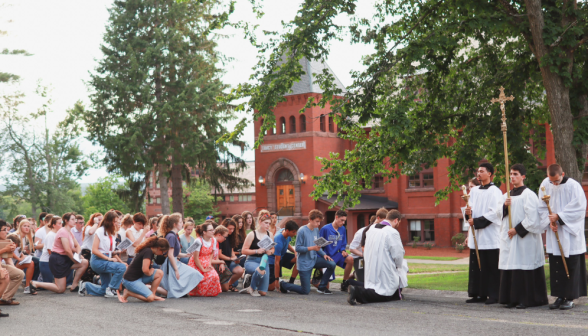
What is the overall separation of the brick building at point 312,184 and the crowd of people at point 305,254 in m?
24.9

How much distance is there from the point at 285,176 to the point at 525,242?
1317 inches

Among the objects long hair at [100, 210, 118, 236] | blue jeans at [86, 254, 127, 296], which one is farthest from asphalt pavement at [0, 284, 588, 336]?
long hair at [100, 210, 118, 236]

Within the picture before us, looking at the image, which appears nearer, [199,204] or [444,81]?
[444,81]

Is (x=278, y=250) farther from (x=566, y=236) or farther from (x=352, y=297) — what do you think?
(x=566, y=236)

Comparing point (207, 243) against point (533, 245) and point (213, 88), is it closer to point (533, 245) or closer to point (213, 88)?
point (533, 245)

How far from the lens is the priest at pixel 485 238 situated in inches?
433

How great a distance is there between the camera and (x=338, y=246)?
1450 centimetres

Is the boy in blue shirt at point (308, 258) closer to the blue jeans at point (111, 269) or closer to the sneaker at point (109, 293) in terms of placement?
the blue jeans at point (111, 269)

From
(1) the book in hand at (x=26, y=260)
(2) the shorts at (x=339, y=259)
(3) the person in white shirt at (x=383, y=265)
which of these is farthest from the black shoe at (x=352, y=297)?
(1) the book in hand at (x=26, y=260)

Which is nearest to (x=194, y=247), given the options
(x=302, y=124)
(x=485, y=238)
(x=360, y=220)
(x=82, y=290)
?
(x=82, y=290)

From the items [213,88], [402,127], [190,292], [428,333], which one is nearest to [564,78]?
[402,127]

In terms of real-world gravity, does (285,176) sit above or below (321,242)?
above

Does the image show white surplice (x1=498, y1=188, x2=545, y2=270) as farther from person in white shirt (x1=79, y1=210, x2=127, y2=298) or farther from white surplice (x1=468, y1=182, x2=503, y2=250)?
person in white shirt (x1=79, y1=210, x2=127, y2=298)

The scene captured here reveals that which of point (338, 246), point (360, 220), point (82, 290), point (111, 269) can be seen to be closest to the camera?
point (111, 269)
